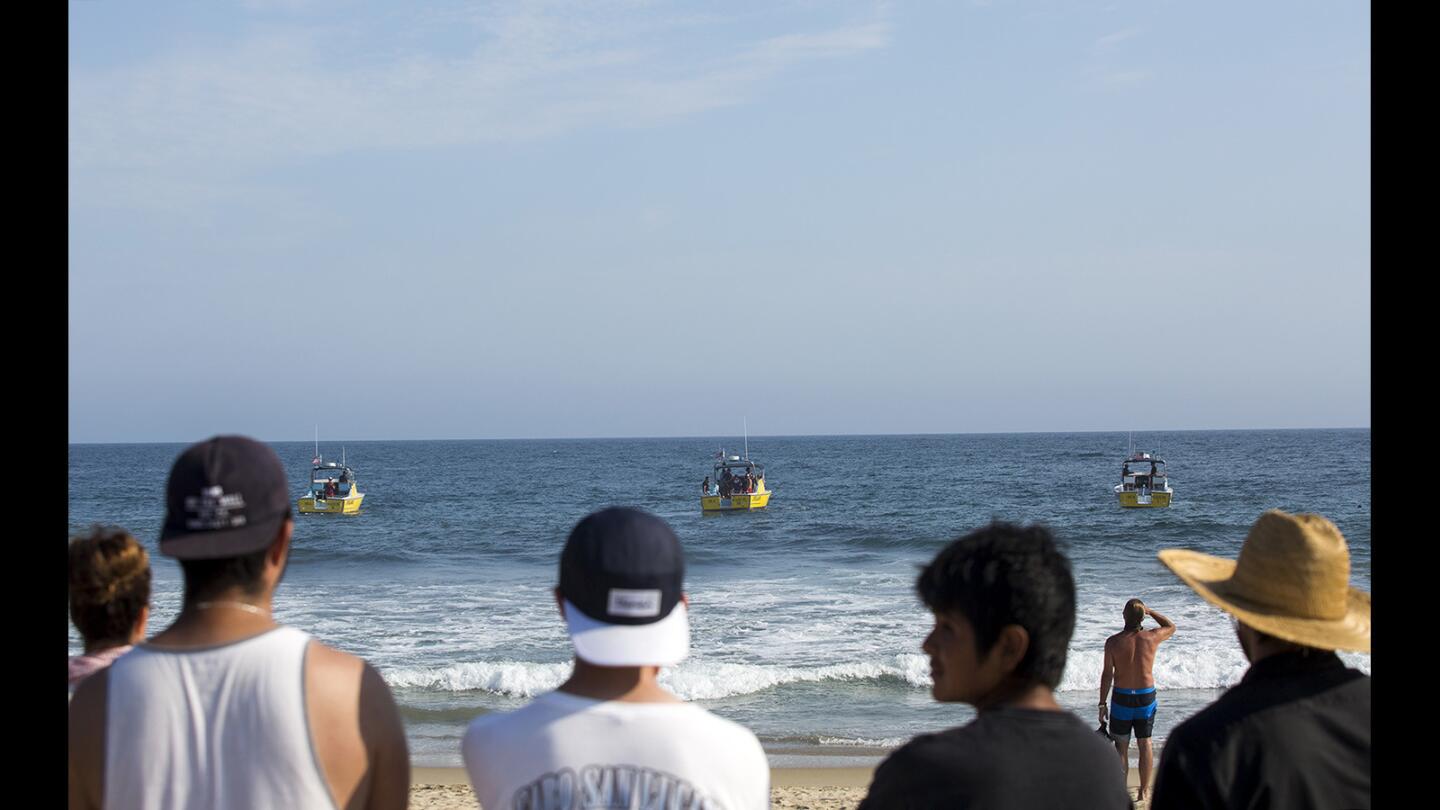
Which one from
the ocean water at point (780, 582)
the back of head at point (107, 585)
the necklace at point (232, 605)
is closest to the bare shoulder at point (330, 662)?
the necklace at point (232, 605)

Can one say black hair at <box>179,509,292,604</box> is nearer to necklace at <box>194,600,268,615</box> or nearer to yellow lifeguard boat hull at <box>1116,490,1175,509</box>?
necklace at <box>194,600,268,615</box>

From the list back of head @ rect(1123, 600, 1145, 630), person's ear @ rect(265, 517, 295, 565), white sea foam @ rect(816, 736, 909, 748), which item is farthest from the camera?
white sea foam @ rect(816, 736, 909, 748)

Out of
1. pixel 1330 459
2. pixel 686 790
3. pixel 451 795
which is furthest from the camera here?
pixel 1330 459

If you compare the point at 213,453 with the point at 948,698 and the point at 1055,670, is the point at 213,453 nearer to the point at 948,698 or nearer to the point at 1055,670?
the point at 948,698

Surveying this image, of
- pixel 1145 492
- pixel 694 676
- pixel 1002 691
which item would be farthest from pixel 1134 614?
pixel 1145 492

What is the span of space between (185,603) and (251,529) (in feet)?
0.58

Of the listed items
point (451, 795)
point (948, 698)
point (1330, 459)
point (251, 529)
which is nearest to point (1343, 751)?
point (948, 698)

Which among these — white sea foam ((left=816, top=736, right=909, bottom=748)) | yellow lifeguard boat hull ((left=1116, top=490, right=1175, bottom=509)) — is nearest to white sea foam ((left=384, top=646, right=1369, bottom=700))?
white sea foam ((left=816, top=736, right=909, bottom=748))

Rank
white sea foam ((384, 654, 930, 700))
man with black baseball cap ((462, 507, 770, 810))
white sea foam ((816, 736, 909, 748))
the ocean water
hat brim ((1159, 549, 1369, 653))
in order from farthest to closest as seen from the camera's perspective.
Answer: white sea foam ((384, 654, 930, 700)), the ocean water, white sea foam ((816, 736, 909, 748)), hat brim ((1159, 549, 1369, 653)), man with black baseball cap ((462, 507, 770, 810))

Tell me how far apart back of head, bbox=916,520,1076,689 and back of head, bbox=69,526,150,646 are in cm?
166

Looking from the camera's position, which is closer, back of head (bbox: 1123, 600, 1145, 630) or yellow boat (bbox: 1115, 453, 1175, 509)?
back of head (bbox: 1123, 600, 1145, 630)

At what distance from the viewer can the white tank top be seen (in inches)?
71.4

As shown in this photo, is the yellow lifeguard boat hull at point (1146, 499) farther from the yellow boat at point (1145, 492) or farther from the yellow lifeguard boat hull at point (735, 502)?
the yellow lifeguard boat hull at point (735, 502)

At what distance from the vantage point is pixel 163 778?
182 centimetres
